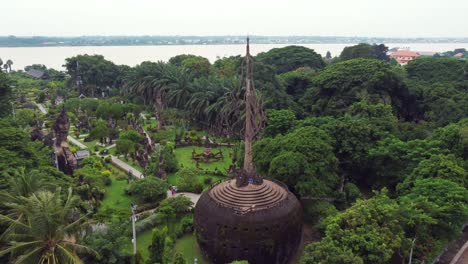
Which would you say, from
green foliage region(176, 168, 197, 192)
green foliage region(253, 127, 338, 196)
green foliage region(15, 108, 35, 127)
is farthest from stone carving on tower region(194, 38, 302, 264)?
green foliage region(15, 108, 35, 127)

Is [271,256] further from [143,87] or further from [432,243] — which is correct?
[143,87]

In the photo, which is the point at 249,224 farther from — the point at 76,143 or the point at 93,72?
the point at 93,72

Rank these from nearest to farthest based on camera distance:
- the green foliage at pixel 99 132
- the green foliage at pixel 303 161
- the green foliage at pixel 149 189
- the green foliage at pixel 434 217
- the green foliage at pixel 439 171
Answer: the green foliage at pixel 434 217 < the green foliage at pixel 439 171 < the green foliage at pixel 303 161 < the green foliage at pixel 149 189 < the green foliage at pixel 99 132

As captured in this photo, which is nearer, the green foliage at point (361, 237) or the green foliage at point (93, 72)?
the green foliage at point (361, 237)

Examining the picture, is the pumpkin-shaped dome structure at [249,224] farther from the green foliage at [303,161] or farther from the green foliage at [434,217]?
the green foliage at [434,217]

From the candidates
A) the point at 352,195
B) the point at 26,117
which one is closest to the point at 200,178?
the point at 352,195

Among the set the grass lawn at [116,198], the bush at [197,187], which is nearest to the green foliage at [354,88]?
the bush at [197,187]

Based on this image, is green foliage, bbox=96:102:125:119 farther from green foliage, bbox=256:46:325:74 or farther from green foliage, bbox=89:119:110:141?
green foliage, bbox=256:46:325:74

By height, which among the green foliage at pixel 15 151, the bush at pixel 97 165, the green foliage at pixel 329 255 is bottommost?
the bush at pixel 97 165
